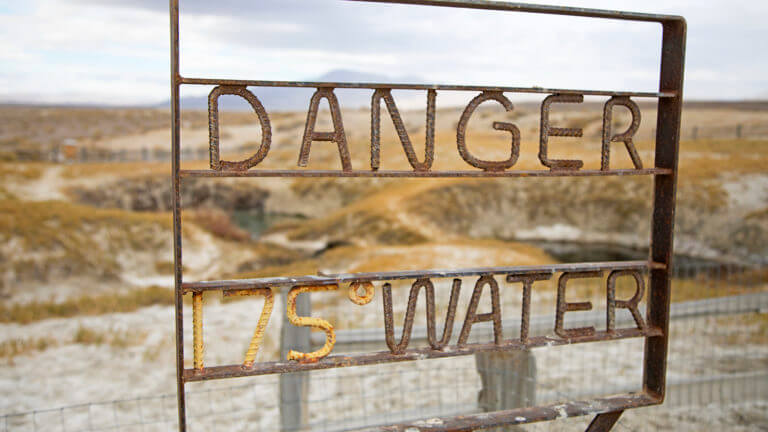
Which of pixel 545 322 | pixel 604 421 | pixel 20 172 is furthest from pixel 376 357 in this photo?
pixel 20 172

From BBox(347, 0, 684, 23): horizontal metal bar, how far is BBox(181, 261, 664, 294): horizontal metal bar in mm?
1043

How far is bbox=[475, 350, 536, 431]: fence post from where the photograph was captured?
159 inches

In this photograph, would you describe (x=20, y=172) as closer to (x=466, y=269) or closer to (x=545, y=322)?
(x=545, y=322)

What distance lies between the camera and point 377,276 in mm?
2432

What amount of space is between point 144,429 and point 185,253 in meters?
9.15

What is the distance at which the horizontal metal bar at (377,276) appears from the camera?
2256 millimetres

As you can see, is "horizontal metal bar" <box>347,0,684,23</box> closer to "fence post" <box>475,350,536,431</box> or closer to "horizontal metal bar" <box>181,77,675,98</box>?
"horizontal metal bar" <box>181,77,675,98</box>

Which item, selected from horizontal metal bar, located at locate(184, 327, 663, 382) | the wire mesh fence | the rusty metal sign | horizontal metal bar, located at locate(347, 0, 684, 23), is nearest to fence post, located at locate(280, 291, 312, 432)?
the wire mesh fence

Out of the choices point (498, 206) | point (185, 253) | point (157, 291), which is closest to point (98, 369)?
point (157, 291)

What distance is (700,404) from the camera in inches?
210

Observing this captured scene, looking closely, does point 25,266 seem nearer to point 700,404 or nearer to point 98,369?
point 98,369

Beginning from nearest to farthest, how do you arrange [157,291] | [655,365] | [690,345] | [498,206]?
[655,365] → [690,345] → [157,291] → [498,206]

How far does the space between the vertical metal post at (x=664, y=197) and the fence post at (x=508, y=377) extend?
118 cm

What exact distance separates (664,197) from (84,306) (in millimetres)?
10345
